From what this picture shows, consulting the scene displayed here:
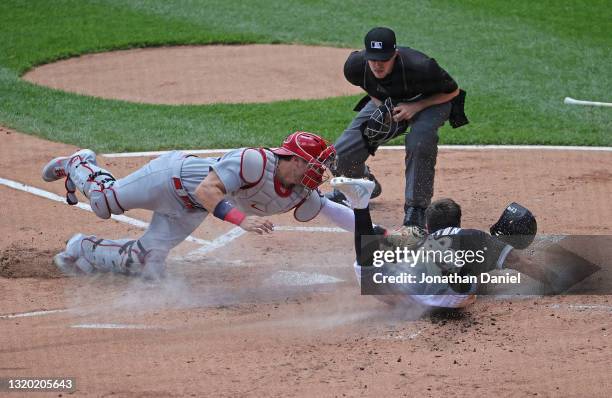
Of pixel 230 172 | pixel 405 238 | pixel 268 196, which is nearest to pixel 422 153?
pixel 405 238

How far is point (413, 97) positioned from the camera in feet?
26.6

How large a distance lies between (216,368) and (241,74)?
31.0ft

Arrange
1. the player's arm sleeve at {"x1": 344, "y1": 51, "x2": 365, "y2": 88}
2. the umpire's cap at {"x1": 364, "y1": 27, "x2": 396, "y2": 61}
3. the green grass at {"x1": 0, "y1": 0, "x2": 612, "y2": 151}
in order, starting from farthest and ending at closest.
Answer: the green grass at {"x1": 0, "y1": 0, "x2": 612, "y2": 151} → the player's arm sleeve at {"x1": 344, "y1": 51, "x2": 365, "y2": 88} → the umpire's cap at {"x1": 364, "y1": 27, "x2": 396, "y2": 61}

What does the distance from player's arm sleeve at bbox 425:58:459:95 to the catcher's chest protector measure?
1566 mm

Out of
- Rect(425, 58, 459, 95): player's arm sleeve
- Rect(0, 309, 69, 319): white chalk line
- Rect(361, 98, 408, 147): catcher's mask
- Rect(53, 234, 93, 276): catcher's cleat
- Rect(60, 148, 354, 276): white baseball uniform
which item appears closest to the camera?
Rect(0, 309, 69, 319): white chalk line

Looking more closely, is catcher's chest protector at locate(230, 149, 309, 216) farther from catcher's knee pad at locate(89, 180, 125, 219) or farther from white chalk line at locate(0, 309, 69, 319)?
white chalk line at locate(0, 309, 69, 319)

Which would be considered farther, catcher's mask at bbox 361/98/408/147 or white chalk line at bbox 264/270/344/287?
catcher's mask at bbox 361/98/408/147

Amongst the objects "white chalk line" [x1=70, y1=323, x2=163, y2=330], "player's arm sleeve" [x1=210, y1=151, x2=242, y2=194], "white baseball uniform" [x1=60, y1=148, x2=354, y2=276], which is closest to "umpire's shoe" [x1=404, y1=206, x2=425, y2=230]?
"white baseball uniform" [x1=60, y1=148, x2=354, y2=276]

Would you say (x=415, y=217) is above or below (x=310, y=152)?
below

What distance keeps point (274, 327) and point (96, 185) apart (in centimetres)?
199

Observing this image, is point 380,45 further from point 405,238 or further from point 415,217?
point 405,238

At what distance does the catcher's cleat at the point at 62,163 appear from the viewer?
7910 mm

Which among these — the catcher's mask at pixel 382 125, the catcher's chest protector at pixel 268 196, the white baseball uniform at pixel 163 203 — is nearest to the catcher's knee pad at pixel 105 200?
the white baseball uniform at pixel 163 203

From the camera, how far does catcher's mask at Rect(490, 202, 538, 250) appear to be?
6930mm
